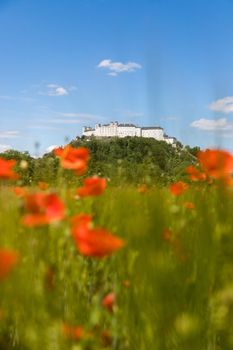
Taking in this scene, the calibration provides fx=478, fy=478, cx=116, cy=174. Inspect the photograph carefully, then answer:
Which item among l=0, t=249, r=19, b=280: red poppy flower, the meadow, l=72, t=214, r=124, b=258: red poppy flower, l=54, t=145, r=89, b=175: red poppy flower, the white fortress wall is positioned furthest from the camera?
the white fortress wall

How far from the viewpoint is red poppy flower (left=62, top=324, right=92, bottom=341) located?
75cm

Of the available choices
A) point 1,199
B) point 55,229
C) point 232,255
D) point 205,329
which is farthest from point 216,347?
point 1,199

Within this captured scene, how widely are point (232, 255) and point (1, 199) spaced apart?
61 centimetres

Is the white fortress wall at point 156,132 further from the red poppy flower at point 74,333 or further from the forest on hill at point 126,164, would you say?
the red poppy flower at point 74,333

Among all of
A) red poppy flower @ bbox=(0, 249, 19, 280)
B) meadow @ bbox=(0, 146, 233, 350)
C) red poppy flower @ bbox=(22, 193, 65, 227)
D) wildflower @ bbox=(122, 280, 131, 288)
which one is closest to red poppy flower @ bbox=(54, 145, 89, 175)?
meadow @ bbox=(0, 146, 233, 350)

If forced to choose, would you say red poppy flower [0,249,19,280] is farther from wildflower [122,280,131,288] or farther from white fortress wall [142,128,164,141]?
white fortress wall [142,128,164,141]

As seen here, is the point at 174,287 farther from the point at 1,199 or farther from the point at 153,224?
the point at 1,199

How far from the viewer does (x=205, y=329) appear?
→ 2.89 feet

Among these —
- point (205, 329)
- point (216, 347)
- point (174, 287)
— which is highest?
point (174, 287)

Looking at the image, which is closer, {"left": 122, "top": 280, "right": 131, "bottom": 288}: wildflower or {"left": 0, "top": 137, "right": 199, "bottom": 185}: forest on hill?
{"left": 122, "top": 280, "right": 131, "bottom": 288}: wildflower

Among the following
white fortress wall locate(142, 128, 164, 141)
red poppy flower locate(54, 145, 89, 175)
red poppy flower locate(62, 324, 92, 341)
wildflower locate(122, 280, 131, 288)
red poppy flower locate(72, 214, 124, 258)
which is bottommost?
red poppy flower locate(62, 324, 92, 341)

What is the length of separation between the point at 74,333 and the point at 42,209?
9.1 inches

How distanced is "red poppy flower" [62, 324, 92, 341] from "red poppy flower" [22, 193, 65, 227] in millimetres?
179

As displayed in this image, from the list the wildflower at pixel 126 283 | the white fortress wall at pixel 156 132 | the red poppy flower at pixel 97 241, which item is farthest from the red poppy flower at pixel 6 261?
the white fortress wall at pixel 156 132
